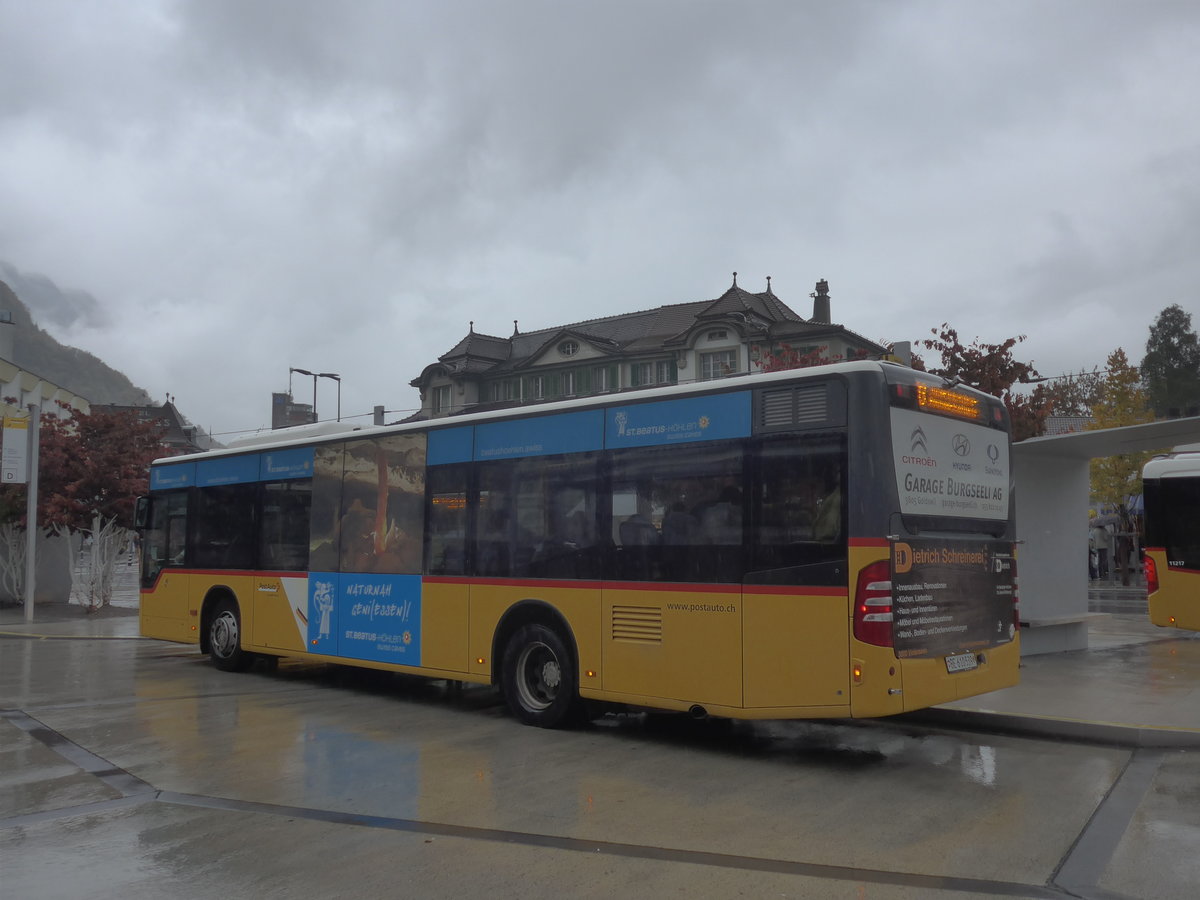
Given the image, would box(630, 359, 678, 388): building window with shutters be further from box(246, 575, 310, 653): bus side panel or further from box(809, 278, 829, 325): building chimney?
box(246, 575, 310, 653): bus side panel

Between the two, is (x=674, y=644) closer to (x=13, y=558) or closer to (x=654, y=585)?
(x=654, y=585)

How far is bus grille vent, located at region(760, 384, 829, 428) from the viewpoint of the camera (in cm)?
755

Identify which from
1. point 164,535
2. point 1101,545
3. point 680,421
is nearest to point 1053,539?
point 680,421

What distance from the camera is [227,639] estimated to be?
13.6m

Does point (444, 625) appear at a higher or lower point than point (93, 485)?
lower

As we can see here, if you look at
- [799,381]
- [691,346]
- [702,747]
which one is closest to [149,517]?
[702,747]

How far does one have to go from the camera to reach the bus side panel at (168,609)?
47.0 feet

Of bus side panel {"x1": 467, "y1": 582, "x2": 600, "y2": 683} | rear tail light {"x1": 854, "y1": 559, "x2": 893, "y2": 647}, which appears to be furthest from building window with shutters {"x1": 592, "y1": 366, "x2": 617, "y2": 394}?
rear tail light {"x1": 854, "y1": 559, "x2": 893, "y2": 647}

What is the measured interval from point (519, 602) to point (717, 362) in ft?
132

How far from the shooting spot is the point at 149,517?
15.2m

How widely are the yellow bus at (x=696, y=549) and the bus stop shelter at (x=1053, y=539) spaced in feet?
18.2

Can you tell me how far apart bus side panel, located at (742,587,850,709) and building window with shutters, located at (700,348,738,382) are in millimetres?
39627

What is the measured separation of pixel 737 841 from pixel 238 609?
948 centimetres

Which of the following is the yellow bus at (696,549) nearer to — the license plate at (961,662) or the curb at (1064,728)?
the license plate at (961,662)
